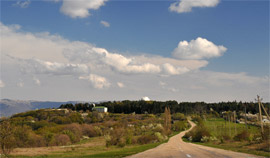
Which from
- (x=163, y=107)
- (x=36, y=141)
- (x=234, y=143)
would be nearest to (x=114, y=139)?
(x=234, y=143)

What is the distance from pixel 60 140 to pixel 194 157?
48168mm

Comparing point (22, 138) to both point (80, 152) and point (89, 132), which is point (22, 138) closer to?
point (80, 152)

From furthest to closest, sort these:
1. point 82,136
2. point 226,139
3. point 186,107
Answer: point 186,107 → point 82,136 → point 226,139

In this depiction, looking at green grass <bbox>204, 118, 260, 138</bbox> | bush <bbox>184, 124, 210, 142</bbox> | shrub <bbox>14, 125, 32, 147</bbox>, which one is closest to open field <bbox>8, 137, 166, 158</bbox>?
shrub <bbox>14, 125, 32, 147</bbox>

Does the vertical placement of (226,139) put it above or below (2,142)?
below

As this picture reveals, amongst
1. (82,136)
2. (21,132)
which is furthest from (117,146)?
(82,136)

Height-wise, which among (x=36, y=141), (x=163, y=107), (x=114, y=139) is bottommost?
(x=36, y=141)

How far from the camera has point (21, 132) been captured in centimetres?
5631

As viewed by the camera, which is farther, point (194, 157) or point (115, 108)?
point (115, 108)

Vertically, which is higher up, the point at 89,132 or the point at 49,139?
the point at 49,139

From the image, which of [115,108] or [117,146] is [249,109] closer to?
[115,108]

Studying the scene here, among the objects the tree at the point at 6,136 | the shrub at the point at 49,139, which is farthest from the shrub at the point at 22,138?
the tree at the point at 6,136

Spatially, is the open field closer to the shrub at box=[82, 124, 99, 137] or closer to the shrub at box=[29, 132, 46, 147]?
the shrub at box=[29, 132, 46, 147]

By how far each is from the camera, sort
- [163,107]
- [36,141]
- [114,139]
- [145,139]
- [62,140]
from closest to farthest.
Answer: [114,139] < [145,139] < [36,141] < [62,140] < [163,107]
